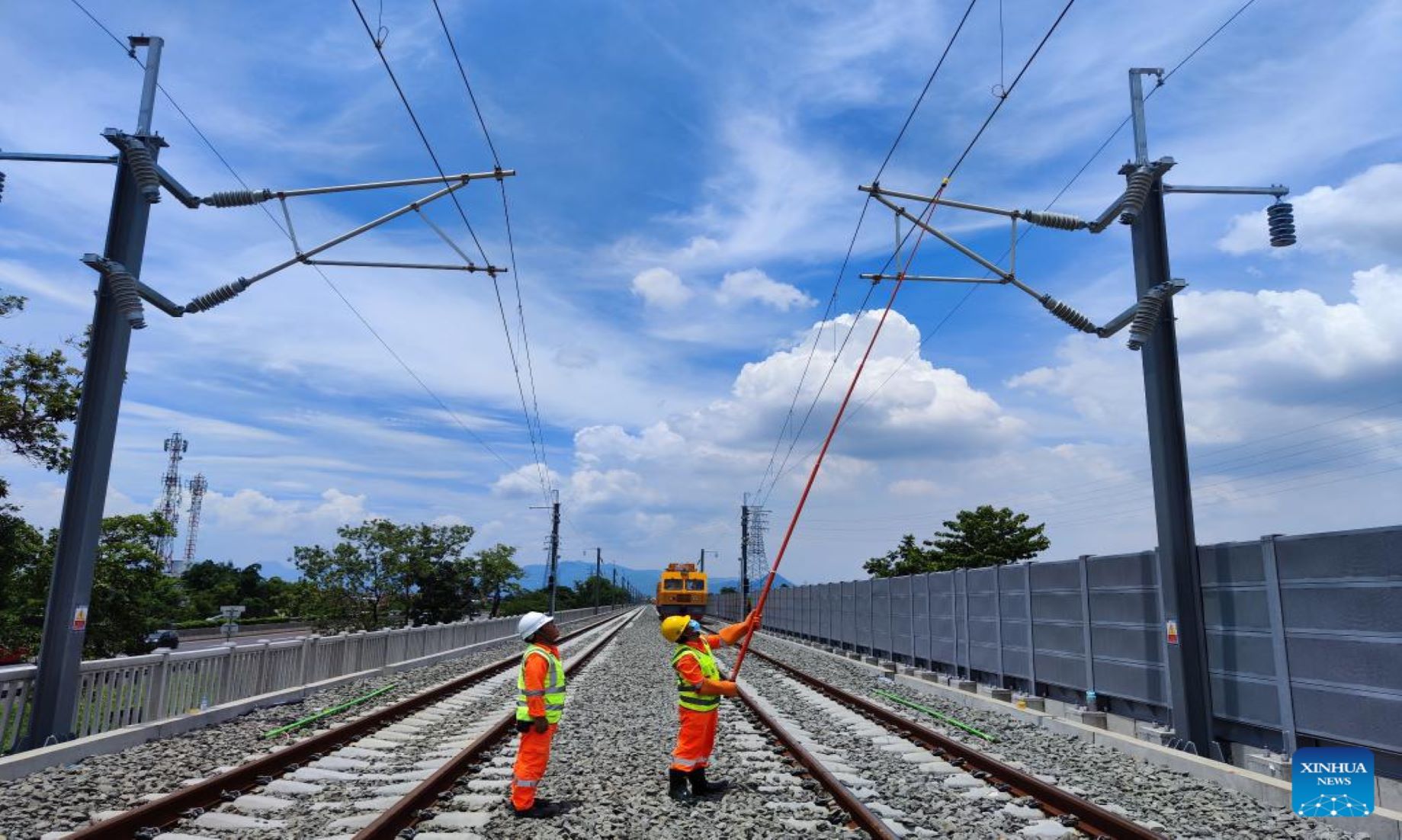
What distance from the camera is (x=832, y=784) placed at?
26.9ft

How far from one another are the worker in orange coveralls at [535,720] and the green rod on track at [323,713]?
210 inches

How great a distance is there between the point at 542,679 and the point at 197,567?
119404 millimetres

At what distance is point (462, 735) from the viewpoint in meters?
11.7

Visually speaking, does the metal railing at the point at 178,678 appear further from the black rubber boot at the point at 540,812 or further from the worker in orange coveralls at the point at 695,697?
the worker in orange coveralls at the point at 695,697

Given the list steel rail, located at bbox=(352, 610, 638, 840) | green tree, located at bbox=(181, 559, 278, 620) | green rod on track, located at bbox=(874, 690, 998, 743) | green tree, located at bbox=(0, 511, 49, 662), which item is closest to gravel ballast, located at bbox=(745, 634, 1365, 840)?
green rod on track, located at bbox=(874, 690, 998, 743)

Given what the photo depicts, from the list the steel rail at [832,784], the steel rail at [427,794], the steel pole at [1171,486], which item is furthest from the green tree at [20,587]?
the steel pole at [1171,486]

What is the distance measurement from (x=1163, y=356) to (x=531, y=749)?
31.7 feet

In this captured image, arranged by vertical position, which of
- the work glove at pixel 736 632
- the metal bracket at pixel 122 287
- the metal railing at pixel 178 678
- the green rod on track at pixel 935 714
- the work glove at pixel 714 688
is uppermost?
the metal bracket at pixel 122 287

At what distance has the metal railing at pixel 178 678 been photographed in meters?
9.95

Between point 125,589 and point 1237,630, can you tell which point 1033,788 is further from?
point 125,589

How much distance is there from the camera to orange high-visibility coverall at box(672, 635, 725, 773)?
7684 millimetres

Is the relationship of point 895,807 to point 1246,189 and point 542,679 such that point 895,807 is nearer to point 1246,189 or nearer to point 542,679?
→ point 542,679

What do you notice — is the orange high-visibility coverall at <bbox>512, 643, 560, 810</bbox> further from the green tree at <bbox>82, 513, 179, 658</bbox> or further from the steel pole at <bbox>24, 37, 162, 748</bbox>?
the green tree at <bbox>82, 513, 179, 658</bbox>

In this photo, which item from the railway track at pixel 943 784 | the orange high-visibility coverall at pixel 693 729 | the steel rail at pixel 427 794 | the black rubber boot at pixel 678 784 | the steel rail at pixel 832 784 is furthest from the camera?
the black rubber boot at pixel 678 784
